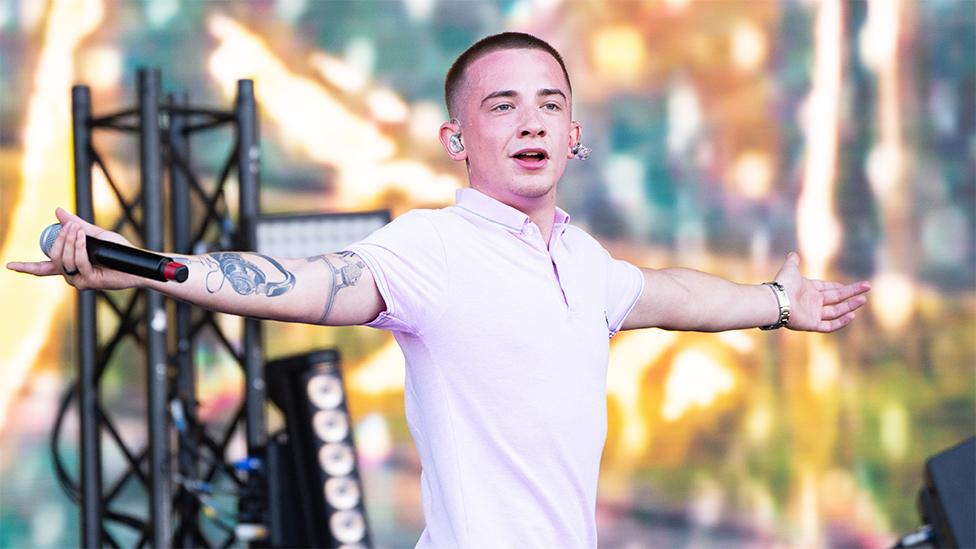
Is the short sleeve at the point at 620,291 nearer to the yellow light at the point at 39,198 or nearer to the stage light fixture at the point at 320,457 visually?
the stage light fixture at the point at 320,457

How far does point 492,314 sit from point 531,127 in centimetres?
31

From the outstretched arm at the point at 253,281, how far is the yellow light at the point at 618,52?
3428 millimetres

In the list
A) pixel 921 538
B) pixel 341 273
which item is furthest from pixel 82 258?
pixel 921 538

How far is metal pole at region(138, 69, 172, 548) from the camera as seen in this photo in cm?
368

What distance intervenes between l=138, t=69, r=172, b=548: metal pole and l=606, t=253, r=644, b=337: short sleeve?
6.37 ft

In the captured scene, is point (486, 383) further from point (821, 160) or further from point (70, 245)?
point (821, 160)

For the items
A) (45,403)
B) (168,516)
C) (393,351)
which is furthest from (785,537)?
(45,403)

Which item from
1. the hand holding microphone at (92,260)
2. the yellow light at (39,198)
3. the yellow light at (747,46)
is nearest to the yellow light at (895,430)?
the yellow light at (747,46)

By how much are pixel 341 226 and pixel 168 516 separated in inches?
39.9

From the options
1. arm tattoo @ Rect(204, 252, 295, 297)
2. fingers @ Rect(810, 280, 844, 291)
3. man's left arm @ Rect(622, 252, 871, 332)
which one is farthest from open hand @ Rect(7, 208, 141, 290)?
fingers @ Rect(810, 280, 844, 291)

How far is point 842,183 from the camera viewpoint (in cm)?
514

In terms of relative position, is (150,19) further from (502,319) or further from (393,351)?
(502,319)

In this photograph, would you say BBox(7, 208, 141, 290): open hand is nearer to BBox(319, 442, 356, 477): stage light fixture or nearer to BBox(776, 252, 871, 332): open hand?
BBox(776, 252, 871, 332): open hand

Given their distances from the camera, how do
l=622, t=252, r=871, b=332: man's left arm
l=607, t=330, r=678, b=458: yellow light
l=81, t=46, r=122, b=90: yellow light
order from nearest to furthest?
l=622, t=252, r=871, b=332: man's left arm
l=81, t=46, r=122, b=90: yellow light
l=607, t=330, r=678, b=458: yellow light
